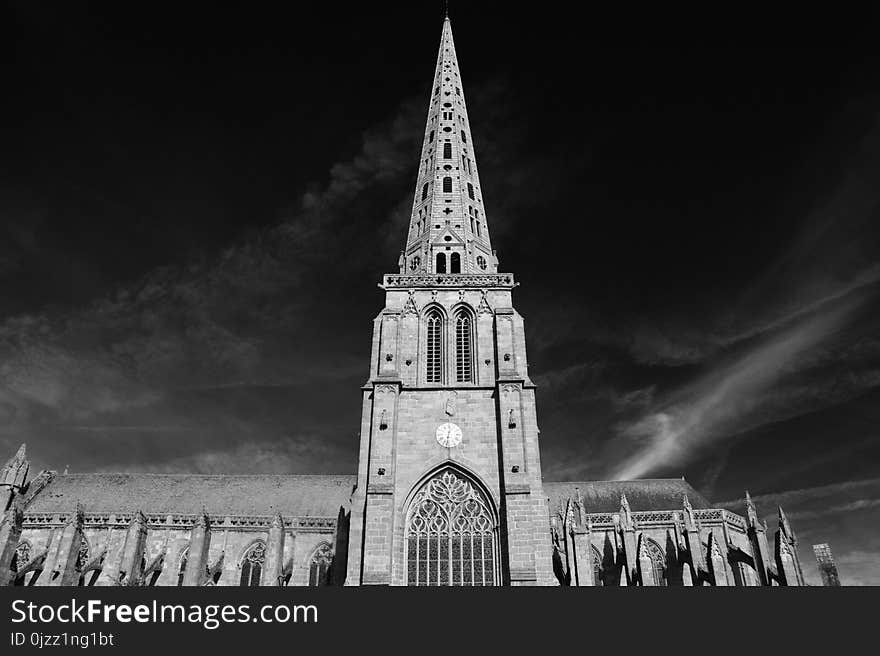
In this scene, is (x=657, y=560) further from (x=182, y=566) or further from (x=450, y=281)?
(x=182, y=566)

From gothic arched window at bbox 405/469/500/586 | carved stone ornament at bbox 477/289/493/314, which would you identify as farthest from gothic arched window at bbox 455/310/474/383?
gothic arched window at bbox 405/469/500/586

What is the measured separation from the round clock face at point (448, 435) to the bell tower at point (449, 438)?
4cm

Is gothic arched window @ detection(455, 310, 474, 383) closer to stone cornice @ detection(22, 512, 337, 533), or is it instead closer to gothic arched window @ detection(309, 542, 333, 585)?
stone cornice @ detection(22, 512, 337, 533)

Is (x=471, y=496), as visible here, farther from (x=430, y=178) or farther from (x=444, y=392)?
(x=430, y=178)

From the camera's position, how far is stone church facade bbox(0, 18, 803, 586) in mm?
23500

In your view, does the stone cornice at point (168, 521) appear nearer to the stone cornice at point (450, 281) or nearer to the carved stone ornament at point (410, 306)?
the carved stone ornament at point (410, 306)

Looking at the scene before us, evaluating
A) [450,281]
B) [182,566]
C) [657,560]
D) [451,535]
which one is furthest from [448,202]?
[182,566]

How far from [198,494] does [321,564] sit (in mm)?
10515

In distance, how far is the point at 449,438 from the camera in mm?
25281

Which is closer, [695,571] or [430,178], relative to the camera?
[695,571]

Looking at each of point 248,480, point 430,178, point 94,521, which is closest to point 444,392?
point 430,178

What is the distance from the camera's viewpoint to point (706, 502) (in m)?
38.5

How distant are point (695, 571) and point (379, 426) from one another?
19641 mm

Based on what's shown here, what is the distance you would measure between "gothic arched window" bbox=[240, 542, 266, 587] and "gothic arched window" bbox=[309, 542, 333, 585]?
9.38ft
